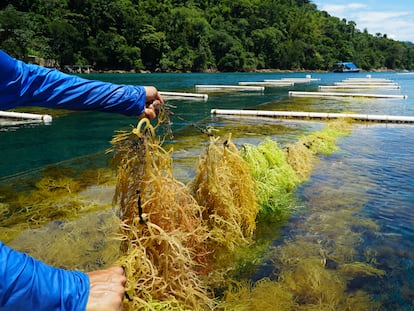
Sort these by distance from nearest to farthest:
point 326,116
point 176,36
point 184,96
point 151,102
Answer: point 151,102 → point 326,116 → point 184,96 → point 176,36

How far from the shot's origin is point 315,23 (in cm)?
14062

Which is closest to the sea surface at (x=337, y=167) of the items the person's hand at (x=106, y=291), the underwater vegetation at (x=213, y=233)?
Result: the underwater vegetation at (x=213, y=233)

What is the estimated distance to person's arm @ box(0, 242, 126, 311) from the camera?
4.06ft

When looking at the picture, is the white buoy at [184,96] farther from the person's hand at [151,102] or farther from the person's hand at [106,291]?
the person's hand at [106,291]

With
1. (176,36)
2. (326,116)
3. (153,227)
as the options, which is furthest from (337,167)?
(176,36)

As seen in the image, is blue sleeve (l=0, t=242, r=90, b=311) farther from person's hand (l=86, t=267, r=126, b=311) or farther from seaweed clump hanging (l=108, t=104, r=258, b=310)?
seaweed clump hanging (l=108, t=104, r=258, b=310)

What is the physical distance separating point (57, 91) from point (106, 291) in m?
1.07

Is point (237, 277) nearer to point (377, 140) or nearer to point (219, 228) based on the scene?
point (219, 228)

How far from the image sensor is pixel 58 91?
206 centimetres

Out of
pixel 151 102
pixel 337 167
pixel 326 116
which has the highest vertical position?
pixel 151 102

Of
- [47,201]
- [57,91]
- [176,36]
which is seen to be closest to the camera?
[57,91]

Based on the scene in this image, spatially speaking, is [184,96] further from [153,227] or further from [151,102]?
[151,102]

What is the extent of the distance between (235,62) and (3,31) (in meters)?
55.9

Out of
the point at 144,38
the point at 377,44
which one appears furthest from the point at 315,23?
the point at 144,38
